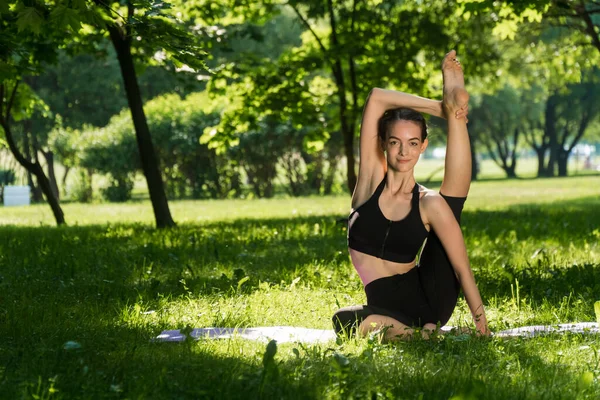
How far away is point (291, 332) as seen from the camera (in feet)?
17.4

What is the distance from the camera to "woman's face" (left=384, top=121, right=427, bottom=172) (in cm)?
509

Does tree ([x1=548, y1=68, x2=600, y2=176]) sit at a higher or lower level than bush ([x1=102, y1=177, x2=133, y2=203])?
higher

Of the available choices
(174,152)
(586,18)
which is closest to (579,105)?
(174,152)

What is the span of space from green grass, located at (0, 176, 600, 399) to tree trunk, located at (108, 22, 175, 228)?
1843mm

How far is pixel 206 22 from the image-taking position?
15438 mm

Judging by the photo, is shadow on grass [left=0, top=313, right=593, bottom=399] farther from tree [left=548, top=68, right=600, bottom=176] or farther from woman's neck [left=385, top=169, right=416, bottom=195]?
tree [left=548, top=68, right=600, bottom=176]

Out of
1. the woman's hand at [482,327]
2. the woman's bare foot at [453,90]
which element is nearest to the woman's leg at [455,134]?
the woman's bare foot at [453,90]

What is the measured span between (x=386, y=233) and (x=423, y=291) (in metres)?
0.43

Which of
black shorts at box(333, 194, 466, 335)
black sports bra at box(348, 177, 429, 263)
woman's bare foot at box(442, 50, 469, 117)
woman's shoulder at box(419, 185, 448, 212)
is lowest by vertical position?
black shorts at box(333, 194, 466, 335)

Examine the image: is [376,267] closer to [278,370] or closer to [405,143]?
[405,143]

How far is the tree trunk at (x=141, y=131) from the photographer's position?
13.1 meters

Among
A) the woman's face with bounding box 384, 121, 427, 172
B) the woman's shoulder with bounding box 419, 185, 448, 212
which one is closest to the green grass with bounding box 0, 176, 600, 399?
the woman's shoulder with bounding box 419, 185, 448, 212

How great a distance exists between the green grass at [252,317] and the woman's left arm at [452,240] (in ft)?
0.83

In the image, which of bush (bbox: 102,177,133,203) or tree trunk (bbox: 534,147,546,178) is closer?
bush (bbox: 102,177,133,203)
